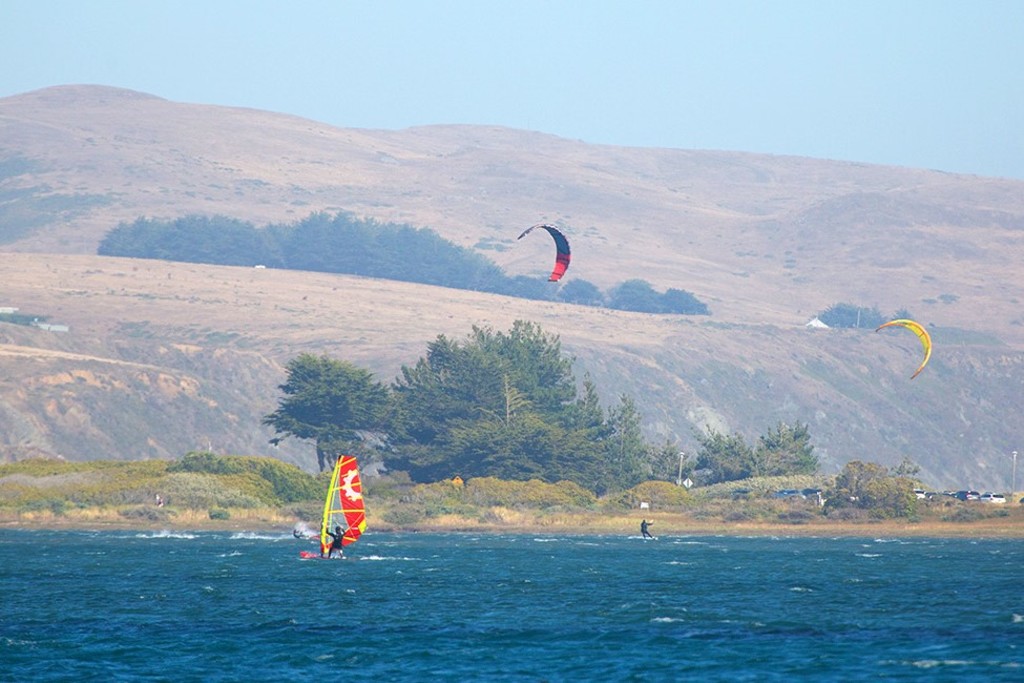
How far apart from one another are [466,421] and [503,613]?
5242cm

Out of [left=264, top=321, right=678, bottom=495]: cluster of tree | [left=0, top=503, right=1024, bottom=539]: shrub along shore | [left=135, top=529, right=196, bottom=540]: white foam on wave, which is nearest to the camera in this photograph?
[left=135, top=529, right=196, bottom=540]: white foam on wave

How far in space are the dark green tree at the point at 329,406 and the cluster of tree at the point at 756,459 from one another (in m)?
22.1

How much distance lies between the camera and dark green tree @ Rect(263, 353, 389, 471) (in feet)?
329

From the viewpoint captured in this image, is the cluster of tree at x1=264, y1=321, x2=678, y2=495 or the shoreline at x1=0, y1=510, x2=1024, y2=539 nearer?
the shoreline at x1=0, y1=510, x2=1024, y2=539

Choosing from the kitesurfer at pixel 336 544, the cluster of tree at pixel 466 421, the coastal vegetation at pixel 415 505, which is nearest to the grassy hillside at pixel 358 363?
the cluster of tree at pixel 466 421

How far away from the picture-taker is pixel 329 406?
101m

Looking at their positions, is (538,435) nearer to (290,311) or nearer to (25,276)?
(290,311)

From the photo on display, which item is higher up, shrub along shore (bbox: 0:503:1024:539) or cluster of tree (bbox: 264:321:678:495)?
cluster of tree (bbox: 264:321:678:495)

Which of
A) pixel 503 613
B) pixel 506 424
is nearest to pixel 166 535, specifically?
pixel 506 424

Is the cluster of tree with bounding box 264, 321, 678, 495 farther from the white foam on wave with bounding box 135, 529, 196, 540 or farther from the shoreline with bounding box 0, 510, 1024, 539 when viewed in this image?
the white foam on wave with bounding box 135, 529, 196, 540

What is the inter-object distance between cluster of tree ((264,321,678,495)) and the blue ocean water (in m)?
23.6

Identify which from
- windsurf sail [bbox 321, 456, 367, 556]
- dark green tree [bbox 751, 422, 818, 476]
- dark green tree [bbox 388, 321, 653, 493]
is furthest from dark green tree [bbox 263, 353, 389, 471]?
windsurf sail [bbox 321, 456, 367, 556]

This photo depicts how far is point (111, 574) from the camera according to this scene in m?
58.3

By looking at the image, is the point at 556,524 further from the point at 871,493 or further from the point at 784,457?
the point at 784,457
